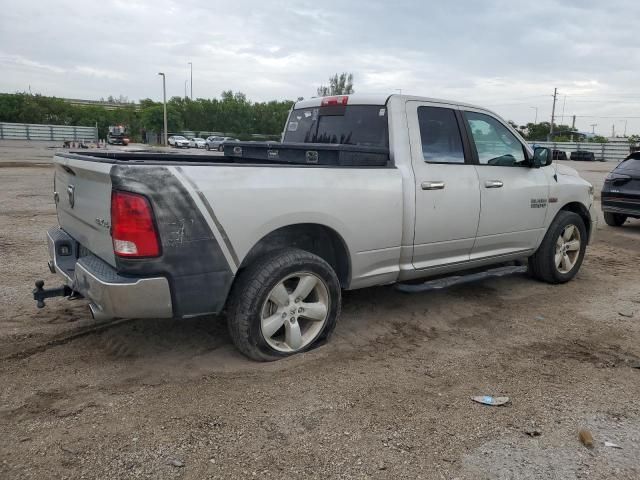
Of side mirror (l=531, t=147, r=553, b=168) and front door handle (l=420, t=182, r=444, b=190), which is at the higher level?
side mirror (l=531, t=147, r=553, b=168)

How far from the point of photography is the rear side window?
14.9 feet

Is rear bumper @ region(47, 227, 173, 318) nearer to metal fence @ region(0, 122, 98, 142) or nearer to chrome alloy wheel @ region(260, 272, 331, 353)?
chrome alloy wheel @ region(260, 272, 331, 353)

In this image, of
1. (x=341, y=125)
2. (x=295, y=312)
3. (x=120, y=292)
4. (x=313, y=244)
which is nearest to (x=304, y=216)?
(x=313, y=244)

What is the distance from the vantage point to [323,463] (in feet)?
8.70

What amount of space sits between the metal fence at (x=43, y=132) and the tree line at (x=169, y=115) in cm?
595

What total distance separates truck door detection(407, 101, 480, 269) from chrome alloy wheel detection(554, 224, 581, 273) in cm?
163

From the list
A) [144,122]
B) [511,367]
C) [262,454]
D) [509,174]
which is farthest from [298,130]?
[144,122]

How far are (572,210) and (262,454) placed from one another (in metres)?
4.80

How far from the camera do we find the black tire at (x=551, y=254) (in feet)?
18.8

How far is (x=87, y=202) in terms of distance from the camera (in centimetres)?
354

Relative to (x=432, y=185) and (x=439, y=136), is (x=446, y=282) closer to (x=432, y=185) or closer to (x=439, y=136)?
(x=432, y=185)

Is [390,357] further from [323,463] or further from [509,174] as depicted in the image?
[509,174]

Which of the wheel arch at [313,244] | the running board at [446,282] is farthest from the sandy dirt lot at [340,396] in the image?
the wheel arch at [313,244]

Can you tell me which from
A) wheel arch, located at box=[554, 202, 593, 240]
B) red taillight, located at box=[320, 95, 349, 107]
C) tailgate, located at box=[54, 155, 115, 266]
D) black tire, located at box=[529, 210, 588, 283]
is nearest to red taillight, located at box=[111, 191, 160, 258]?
tailgate, located at box=[54, 155, 115, 266]
